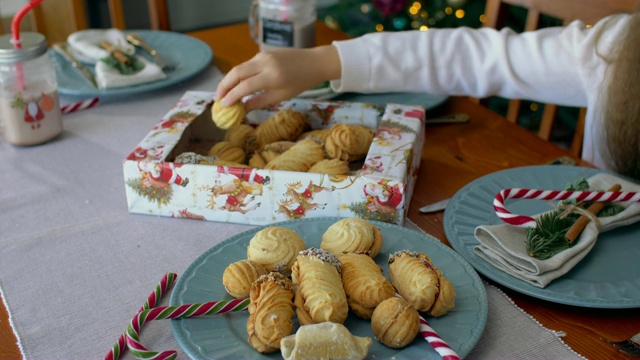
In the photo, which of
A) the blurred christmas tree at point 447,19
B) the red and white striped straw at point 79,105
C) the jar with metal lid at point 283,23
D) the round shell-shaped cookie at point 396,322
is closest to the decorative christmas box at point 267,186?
the round shell-shaped cookie at point 396,322

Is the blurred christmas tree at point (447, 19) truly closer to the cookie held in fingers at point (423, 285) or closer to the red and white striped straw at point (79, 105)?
the red and white striped straw at point (79, 105)

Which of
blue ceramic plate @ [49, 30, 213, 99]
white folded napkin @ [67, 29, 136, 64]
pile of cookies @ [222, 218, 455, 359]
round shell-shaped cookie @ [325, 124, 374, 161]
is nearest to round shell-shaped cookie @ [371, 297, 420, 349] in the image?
pile of cookies @ [222, 218, 455, 359]

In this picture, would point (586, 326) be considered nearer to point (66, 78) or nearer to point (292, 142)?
point (292, 142)

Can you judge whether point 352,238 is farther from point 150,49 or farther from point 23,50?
point 150,49

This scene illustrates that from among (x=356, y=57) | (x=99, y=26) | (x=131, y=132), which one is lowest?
(x=99, y=26)

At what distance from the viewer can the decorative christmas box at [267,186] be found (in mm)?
766

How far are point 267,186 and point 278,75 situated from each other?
0.27 m

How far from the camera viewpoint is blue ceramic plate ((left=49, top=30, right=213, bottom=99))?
1.17 meters

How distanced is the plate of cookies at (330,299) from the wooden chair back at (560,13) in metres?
0.70

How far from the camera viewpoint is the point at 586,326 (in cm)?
65

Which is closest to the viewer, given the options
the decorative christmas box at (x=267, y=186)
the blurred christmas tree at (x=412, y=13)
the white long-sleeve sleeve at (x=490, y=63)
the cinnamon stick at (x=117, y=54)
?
the decorative christmas box at (x=267, y=186)

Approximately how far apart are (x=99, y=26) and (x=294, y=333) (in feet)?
8.52

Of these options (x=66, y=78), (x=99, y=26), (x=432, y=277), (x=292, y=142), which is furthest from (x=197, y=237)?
(x=99, y=26)

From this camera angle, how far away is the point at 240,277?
62 centimetres
